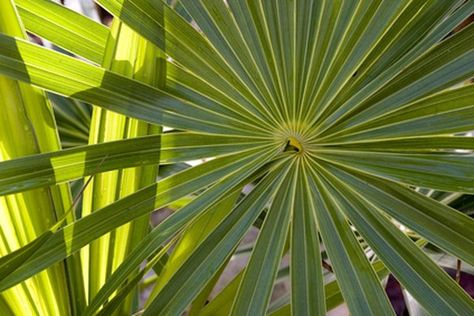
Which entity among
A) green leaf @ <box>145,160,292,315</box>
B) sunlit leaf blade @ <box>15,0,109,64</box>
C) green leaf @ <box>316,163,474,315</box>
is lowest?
green leaf @ <box>145,160,292,315</box>

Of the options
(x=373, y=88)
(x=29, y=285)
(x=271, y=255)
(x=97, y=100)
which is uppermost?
(x=373, y=88)

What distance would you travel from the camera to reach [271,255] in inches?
25.8

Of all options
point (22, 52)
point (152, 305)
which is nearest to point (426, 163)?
point (152, 305)

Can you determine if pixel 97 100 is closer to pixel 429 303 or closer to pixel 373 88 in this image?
pixel 373 88

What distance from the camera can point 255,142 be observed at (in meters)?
0.70

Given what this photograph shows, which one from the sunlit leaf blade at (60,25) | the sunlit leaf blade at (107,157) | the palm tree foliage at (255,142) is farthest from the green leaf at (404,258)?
the sunlit leaf blade at (60,25)

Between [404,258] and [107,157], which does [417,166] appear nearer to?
[404,258]

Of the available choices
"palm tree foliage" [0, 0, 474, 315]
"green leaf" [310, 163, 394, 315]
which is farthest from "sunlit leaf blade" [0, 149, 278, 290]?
"green leaf" [310, 163, 394, 315]

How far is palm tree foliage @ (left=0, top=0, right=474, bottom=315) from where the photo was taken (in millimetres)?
607

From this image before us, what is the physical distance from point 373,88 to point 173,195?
0.27 meters

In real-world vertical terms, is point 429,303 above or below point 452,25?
below

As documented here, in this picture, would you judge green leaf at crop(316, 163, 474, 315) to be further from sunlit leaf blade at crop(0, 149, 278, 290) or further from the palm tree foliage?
sunlit leaf blade at crop(0, 149, 278, 290)

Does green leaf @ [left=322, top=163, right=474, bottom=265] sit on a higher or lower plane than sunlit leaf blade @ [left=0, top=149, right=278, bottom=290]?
higher

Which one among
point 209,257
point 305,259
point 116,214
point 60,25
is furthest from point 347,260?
point 60,25
